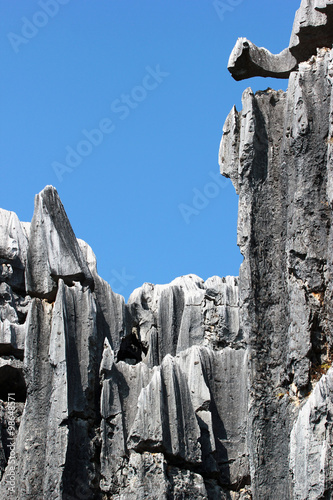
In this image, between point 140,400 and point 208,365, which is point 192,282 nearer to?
point 208,365

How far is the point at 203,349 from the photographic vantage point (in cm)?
1900

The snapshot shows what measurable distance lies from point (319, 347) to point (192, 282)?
14243 mm

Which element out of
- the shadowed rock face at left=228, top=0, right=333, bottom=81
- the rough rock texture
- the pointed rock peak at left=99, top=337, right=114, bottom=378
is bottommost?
the rough rock texture

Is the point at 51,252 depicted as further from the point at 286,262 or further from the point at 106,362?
the point at 286,262

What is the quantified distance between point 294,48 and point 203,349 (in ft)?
30.0

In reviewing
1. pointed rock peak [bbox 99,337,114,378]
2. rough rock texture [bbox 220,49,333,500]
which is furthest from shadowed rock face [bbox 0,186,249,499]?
rough rock texture [bbox 220,49,333,500]

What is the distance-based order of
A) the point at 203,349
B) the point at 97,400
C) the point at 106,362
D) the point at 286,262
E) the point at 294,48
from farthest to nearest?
1. the point at 203,349
2. the point at 106,362
3. the point at 97,400
4. the point at 294,48
5. the point at 286,262

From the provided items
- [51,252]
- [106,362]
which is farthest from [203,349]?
[51,252]

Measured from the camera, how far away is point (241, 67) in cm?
1126

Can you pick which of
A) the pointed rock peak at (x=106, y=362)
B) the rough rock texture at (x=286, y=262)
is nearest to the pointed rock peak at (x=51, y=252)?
the pointed rock peak at (x=106, y=362)

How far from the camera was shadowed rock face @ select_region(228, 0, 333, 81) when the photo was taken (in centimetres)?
1060

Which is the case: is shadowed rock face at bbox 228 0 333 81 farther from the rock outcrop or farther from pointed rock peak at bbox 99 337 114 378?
pointed rock peak at bbox 99 337 114 378

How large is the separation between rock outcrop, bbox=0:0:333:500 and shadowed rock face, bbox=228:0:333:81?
3 cm

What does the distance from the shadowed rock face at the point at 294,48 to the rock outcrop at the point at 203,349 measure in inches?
1.2
